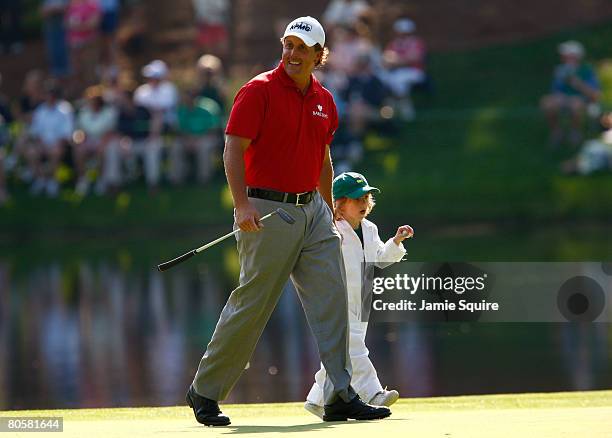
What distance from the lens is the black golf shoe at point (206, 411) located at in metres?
7.74

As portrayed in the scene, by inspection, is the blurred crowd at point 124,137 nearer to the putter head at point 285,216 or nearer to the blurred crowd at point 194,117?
the blurred crowd at point 194,117

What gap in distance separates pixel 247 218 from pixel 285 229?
0.26m

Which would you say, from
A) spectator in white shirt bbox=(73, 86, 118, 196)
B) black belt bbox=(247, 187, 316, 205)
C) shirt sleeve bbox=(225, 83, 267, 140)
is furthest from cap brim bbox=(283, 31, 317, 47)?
spectator in white shirt bbox=(73, 86, 118, 196)

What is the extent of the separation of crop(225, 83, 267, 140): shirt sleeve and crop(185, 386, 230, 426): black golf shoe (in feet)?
4.28

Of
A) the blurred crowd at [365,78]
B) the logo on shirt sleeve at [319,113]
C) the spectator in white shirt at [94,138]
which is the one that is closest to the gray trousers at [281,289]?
the logo on shirt sleeve at [319,113]

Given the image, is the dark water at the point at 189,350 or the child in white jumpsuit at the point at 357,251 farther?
the dark water at the point at 189,350

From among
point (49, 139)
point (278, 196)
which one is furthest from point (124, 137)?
point (278, 196)

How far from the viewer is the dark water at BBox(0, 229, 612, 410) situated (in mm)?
11008

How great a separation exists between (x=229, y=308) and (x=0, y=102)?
1996 centimetres

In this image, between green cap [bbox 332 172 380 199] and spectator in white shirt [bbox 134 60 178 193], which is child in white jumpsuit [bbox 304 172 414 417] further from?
spectator in white shirt [bbox 134 60 178 193]

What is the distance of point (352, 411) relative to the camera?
7.65 metres

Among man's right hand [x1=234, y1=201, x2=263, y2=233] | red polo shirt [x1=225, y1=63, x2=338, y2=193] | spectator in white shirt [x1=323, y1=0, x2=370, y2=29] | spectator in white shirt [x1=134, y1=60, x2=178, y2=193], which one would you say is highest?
spectator in white shirt [x1=323, y1=0, x2=370, y2=29]

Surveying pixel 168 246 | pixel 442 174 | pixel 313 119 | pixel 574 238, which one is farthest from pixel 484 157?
pixel 313 119

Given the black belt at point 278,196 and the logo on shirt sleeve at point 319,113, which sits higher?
the logo on shirt sleeve at point 319,113
